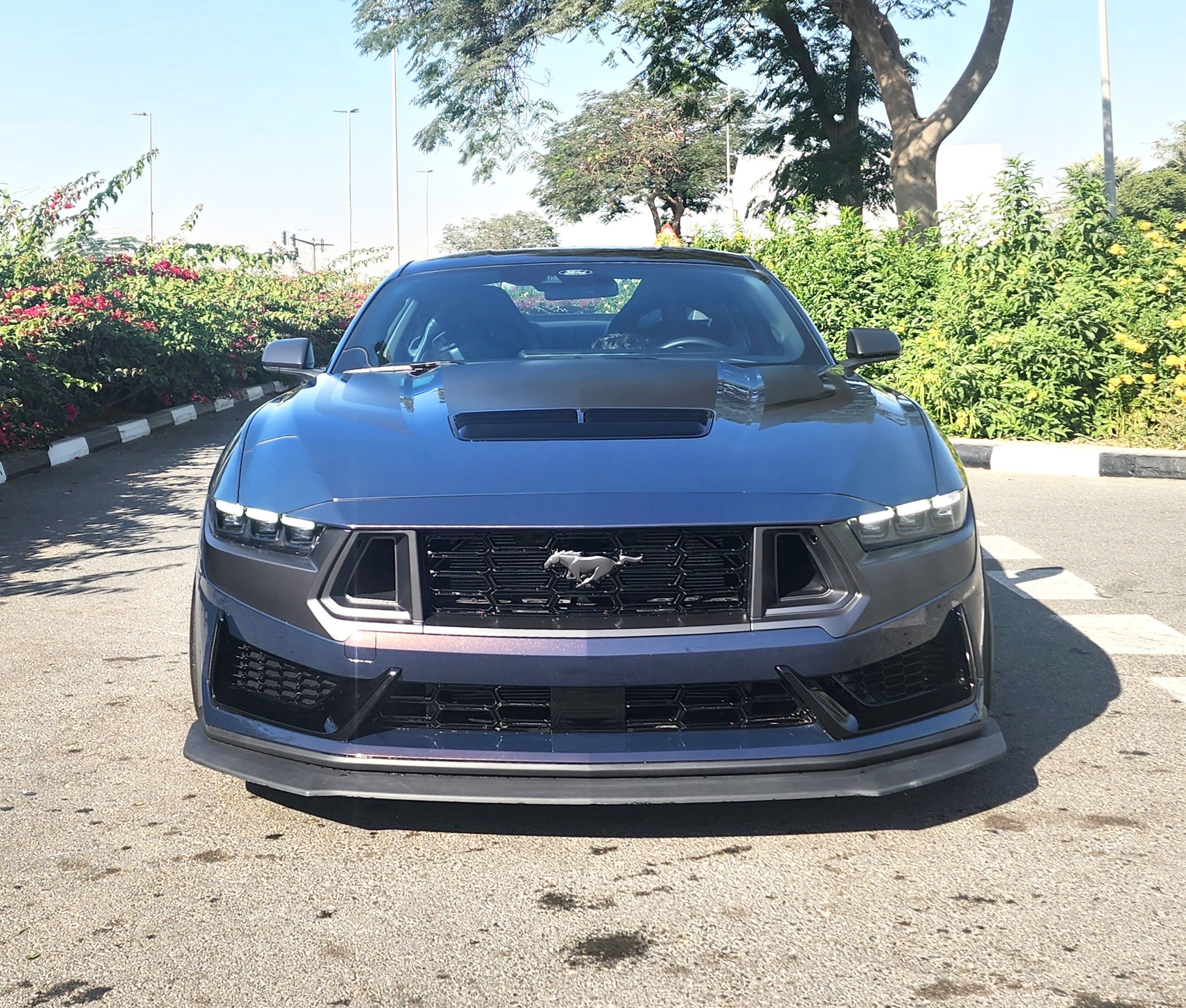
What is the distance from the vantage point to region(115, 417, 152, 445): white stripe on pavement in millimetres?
13000

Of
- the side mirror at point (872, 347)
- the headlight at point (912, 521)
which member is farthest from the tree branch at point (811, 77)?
the headlight at point (912, 521)

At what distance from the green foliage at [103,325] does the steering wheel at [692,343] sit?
303 inches

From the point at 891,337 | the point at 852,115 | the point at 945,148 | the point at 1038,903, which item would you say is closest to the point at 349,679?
the point at 1038,903

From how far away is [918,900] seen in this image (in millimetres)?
2695

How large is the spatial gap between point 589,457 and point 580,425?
234 millimetres

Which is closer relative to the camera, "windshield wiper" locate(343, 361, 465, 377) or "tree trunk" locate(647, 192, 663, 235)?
"windshield wiper" locate(343, 361, 465, 377)

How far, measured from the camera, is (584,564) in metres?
2.77

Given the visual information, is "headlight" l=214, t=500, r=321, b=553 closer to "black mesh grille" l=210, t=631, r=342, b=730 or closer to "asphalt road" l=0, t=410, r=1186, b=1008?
"black mesh grille" l=210, t=631, r=342, b=730

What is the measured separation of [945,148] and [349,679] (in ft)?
232

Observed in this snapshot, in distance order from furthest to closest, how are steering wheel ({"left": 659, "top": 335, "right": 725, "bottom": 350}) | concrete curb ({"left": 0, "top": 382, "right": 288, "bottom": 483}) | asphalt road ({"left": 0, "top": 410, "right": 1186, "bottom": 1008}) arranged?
concrete curb ({"left": 0, "top": 382, "right": 288, "bottom": 483}) → steering wheel ({"left": 659, "top": 335, "right": 725, "bottom": 350}) → asphalt road ({"left": 0, "top": 410, "right": 1186, "bottom": 1008})

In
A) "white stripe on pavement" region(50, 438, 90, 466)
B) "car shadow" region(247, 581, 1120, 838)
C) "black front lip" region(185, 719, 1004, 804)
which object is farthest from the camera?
"white stripe on pavement" region(50, 438, 90, 466)

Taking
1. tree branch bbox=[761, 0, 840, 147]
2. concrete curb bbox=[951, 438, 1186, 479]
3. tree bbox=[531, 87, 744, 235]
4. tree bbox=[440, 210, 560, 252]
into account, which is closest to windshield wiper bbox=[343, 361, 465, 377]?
concrete curb bbox=[951, 438, 1186, 479]

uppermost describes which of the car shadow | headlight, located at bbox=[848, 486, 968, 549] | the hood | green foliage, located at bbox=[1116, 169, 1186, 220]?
green foliage, located at bbox=[1116, 169, 1186, 220]

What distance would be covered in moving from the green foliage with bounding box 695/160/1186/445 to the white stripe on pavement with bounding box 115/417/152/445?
6.88 m
